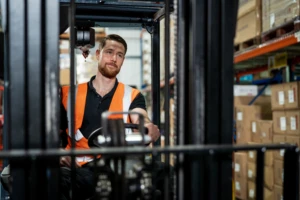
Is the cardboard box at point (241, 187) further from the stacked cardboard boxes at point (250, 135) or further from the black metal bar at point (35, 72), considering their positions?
the black metal bar at point (35, 72)

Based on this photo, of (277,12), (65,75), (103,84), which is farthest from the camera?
(65,75)

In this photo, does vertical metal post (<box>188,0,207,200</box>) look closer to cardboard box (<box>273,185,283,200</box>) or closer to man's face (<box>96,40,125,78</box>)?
man's face (<box>96,40,125,78</box>)

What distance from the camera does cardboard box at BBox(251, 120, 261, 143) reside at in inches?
181

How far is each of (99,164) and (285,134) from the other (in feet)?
9.91

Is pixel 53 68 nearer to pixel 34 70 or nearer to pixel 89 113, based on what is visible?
pixel 34 70

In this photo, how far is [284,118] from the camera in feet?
13.2

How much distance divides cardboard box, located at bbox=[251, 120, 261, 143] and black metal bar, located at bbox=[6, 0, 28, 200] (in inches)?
145

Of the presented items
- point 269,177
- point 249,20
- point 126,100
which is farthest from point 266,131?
point 126,100

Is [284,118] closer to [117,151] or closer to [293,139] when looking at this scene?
[293,139]

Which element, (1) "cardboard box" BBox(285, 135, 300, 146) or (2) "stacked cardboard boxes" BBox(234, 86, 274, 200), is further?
(2) "stacked cardboard boxes" BBox(234, 86, 274, 200)

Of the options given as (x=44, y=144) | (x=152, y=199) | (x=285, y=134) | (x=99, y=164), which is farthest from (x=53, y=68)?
(x=285, y=134)

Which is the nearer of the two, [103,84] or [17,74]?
[17,74]

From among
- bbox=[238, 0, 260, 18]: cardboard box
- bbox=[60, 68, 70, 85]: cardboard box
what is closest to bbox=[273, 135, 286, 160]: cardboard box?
bbox=[238, 0, 260, 18]: cardboard box

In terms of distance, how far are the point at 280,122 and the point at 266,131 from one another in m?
0.32
